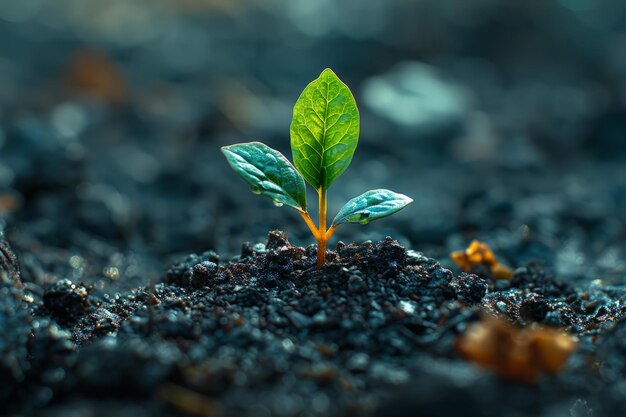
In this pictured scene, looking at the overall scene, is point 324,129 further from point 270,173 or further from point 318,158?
point 270,173

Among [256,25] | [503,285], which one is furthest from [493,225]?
[256,25]

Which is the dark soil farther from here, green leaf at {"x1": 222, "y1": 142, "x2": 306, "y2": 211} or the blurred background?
the blurred background

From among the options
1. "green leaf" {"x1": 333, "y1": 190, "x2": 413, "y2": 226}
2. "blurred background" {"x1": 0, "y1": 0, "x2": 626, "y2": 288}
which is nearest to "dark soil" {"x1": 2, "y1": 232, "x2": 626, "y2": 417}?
"green leaf" {"x1": 333, "y1": 190, "x2": 413, "y2": 226}

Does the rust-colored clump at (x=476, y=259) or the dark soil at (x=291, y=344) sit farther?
the rust-colored clump at (x=476, y=259)

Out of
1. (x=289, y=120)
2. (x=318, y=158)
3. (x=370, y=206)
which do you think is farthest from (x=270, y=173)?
(x=289, y=120)

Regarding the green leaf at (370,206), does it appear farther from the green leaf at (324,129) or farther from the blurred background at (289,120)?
the blurred background at (289,120)

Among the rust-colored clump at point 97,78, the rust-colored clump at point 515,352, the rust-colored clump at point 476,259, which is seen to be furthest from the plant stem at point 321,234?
the rust-colored clump at point 97,78

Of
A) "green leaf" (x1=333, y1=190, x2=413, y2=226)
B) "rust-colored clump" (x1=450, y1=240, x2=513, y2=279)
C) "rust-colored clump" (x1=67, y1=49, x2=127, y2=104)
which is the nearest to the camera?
"green leaf" (x1=333, y1=190, x2=413, y2=226)

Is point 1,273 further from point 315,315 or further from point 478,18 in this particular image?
point 478,18
